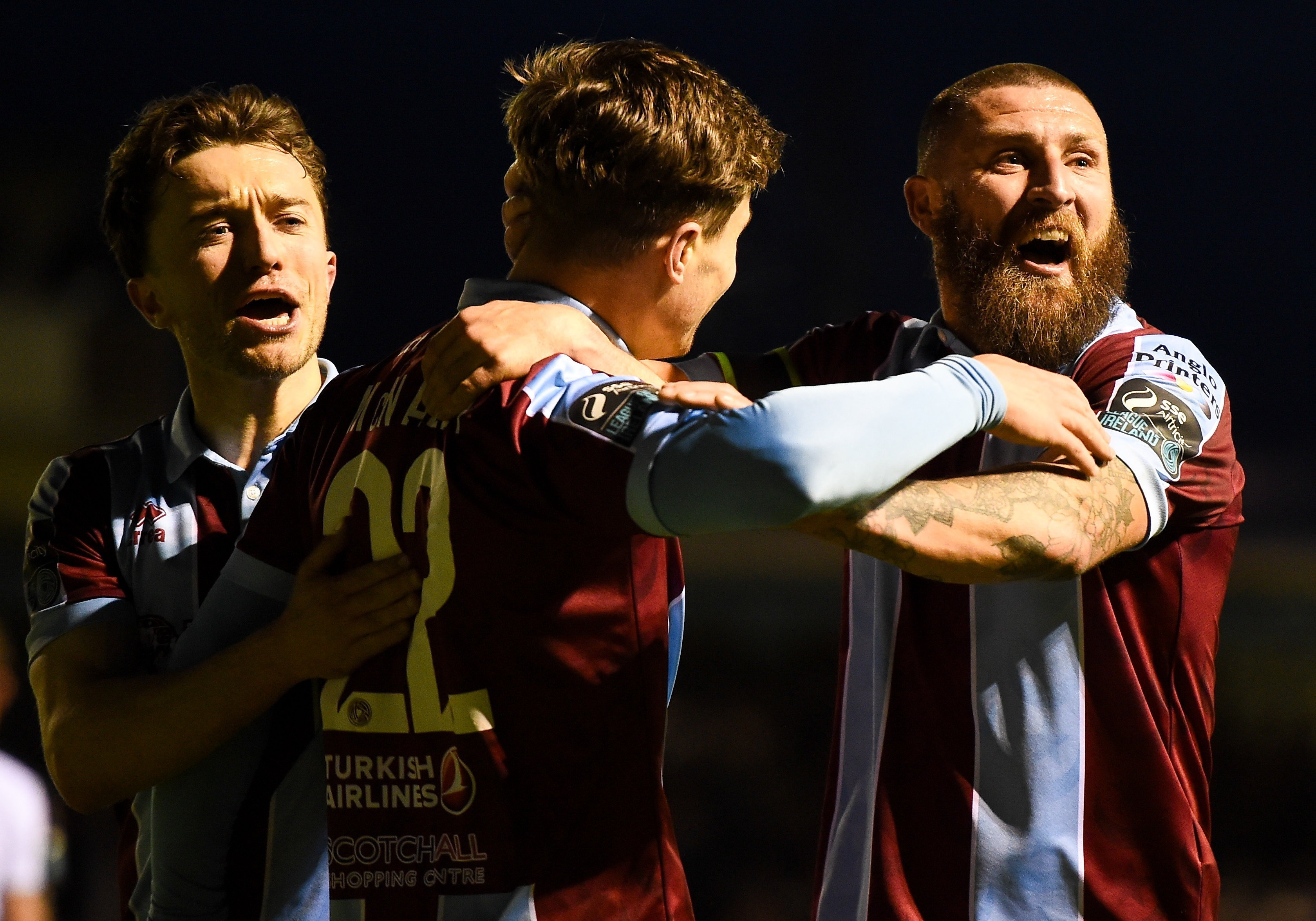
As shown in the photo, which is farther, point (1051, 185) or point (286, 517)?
point (1051, 185)

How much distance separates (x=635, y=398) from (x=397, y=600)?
11.9 inches

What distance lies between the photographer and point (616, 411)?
94 cm

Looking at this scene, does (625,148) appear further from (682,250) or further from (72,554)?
(72,554)

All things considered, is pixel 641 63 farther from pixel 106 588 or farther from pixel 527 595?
pixel 106 588

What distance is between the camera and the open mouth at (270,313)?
1.51 metres

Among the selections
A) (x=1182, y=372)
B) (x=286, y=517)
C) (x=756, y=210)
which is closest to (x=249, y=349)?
(x=286, y=517)

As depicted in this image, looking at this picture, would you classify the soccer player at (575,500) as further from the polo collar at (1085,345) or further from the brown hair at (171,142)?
the brown hair at (171,142)

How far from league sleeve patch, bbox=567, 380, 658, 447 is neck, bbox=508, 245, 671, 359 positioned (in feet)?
0.58

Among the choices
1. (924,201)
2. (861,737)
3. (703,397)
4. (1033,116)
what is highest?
(1033,116)

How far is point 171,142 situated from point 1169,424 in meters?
1.27

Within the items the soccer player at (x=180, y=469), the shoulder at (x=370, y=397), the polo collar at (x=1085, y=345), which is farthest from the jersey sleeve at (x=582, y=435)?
the polo collar at (x=1085, y=345)

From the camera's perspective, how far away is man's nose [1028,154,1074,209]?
162 centimetres

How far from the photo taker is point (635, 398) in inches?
37.7

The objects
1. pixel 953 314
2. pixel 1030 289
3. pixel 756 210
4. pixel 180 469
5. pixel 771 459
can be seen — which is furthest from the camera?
pixel 756 210
